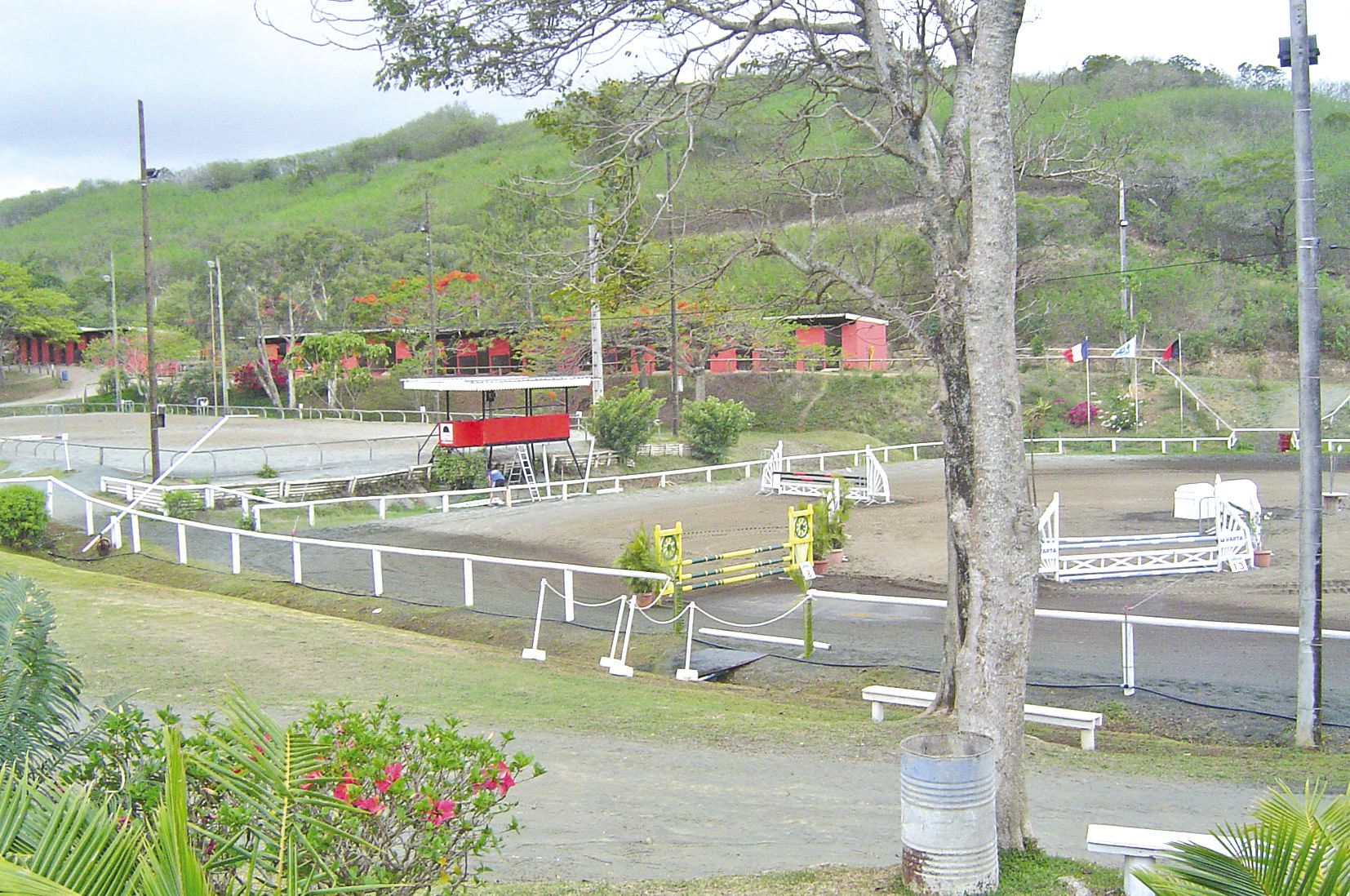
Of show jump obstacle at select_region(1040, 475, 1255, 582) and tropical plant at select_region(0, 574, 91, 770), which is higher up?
tropical plant at select_region(0, 574, 91, 770)

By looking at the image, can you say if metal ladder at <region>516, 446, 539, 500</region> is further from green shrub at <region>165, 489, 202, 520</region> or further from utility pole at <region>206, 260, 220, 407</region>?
utility pole at <region>206, 260, 220, 407</region>

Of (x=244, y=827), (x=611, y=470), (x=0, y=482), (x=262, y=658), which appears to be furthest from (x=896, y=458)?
(x=244, y=827)

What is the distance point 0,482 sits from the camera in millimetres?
28531

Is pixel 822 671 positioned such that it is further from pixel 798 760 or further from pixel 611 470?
pixel 611 470

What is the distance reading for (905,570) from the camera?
19.3 meters

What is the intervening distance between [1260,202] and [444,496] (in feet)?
179

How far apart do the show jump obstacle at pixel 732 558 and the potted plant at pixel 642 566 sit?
0.17 m

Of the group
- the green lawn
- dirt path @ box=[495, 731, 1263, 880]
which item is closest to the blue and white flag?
the green lawn

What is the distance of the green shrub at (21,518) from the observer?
77.8ft

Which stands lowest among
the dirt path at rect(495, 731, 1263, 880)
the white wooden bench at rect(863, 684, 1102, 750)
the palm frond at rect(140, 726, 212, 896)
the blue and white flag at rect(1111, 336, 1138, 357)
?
the white wooden bench at rect(863, 684, 1102, 750)

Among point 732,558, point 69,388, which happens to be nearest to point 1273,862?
point 732,558

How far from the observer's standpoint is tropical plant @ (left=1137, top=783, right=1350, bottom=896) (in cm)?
293

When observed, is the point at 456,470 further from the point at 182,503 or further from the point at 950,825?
the point at 950,825

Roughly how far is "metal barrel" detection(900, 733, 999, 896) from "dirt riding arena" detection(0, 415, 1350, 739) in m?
6.48
